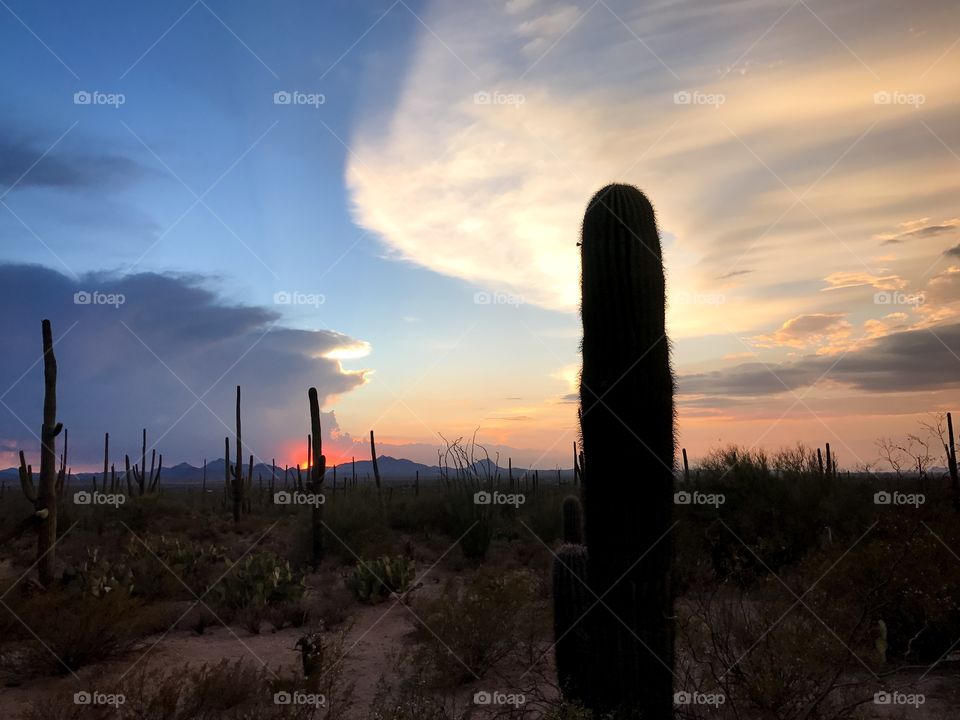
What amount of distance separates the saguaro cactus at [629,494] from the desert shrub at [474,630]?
7.19 feet

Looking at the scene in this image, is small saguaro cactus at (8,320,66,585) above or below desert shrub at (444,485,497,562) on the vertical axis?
above

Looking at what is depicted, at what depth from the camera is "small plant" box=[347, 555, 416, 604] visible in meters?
12.3

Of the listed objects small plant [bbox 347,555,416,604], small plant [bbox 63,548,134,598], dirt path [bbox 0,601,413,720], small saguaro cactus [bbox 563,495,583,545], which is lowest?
dirt path [bbox 0,601,413,720]

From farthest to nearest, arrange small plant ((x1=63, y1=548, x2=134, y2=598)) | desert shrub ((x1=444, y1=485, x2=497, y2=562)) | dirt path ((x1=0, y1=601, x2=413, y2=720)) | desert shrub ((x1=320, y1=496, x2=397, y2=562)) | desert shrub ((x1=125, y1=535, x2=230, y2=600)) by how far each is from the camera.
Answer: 1. desert shrub ((x1=320, y1=496, x2=397, y2=562))
2. desert shrub ((x1=444, y1=485, x2=497, y2=562))
3. desert shrub ((x1=125, y1=535, x2=230, y2=600))
4. small plant ((x1=63, y1=548, x2=134, y2=598))
5. dirt path ((x1=0, y1=601, x2=413, y2=720))

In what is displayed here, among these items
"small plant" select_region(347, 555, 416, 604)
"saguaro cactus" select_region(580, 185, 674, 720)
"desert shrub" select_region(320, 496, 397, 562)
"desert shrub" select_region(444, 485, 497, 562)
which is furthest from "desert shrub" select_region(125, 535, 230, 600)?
"saguaro cactus" select_region(580, 185, 674, 720)

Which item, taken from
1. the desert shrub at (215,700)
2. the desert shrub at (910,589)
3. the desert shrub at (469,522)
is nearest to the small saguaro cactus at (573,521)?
the desert shrub at (910,589)

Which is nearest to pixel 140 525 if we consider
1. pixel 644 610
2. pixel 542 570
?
pixel 542 570

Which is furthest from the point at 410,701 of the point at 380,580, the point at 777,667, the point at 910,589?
the point at 910,589

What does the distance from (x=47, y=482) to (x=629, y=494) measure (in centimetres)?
1008

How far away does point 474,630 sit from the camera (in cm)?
880

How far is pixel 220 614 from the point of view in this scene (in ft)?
37.7

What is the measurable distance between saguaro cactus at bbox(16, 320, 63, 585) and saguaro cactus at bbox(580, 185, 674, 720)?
28.4ft

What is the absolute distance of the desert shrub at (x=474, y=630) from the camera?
8.55 meters

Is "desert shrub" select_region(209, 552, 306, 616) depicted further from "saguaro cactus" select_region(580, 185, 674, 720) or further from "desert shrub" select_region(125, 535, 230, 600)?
"saguaro cactus" select_region(580, 185, 674, 720)
